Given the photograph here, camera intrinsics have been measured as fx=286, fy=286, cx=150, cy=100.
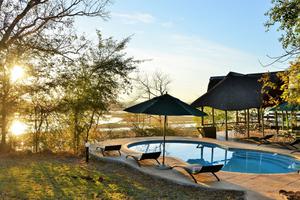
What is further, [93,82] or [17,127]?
[93,82]

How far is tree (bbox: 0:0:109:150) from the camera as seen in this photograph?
33.9ft

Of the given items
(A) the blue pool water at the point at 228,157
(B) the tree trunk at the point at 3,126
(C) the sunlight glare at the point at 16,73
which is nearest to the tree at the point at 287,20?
(A) the blue pool water at the point at 228,157

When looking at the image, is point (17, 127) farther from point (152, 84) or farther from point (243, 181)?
point (152, 84)

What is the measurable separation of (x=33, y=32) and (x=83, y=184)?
6.85 meters

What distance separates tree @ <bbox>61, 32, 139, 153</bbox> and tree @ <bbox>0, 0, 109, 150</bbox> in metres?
0.82

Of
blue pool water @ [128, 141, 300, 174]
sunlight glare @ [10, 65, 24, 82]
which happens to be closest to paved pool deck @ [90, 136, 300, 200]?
blue pool water @ [128, 141, 300, 174]

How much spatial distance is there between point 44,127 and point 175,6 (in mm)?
6756

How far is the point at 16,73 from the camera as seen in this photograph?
1068cm

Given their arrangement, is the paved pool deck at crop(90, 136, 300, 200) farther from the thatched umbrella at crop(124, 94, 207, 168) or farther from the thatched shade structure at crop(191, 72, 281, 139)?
the thatched shade structure at crop(191, 72, 281, 139)

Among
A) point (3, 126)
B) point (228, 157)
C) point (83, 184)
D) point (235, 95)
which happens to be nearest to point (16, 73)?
point (3, 126)

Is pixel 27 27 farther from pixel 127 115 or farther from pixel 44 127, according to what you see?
pixel 127 115

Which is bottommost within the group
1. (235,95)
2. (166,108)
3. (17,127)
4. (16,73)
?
(17,127)

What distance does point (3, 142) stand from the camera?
35.9 feet

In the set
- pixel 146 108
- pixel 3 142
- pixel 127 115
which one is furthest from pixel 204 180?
pixel 127 115
